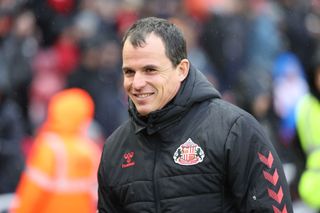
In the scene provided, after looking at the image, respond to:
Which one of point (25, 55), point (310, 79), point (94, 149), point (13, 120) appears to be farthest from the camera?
point (25, 55)

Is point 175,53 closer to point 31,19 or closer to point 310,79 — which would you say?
point 310,79

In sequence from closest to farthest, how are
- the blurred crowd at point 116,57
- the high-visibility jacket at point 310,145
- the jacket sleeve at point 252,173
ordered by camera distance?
the jacket sleeve at point 252,173, the high-visibility jacket at point 310,145, the blurred crowd at point 116,57

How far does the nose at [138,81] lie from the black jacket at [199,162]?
0.16 meters

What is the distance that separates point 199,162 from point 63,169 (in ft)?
11.4

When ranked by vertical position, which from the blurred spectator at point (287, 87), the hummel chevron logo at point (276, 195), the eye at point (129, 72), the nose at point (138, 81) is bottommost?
the blurred spectator at point (287, 87)

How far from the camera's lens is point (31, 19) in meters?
11.2

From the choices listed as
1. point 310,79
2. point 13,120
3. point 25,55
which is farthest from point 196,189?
point 25,55

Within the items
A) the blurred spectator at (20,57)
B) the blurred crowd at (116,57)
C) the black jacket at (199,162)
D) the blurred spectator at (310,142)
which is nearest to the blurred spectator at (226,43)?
the blurred crowd at (116,57)

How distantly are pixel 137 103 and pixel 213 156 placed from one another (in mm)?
424

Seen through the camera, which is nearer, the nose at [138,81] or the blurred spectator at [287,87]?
the nose at [138,81]

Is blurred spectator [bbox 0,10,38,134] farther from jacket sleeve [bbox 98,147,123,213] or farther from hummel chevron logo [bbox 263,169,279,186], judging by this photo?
hummel chevron logo [bbox 263,169,279,186]

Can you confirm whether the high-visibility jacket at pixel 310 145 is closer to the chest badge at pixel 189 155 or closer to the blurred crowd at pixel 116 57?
the blurred crowd at pixel 116 57

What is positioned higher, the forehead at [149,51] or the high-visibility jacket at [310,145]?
the forehead at [149,51]

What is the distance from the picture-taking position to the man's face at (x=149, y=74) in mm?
4383
